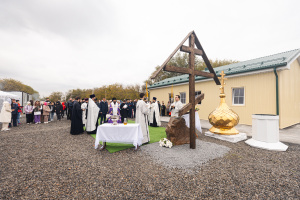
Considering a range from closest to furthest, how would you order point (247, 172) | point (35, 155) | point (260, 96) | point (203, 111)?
A: 1. point (247, 172)
2. point (35, 155)
3. point (260, 96)
4. point (203, 111)

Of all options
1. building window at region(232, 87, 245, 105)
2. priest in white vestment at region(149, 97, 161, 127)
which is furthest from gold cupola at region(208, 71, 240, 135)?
building window at region(232, 87, 245, 105)

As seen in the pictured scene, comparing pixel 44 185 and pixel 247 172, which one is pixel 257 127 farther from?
pixel 44 185

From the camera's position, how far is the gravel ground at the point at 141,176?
8.23 feet

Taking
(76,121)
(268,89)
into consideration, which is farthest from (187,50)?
(268,89)

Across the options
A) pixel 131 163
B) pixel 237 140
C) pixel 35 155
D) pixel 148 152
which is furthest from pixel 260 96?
pixel 35 155

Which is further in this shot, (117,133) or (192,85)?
(117,133)

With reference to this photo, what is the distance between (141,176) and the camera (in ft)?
10.2

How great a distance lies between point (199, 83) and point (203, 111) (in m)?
2.51

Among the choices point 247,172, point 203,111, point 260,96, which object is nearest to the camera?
point 247,172

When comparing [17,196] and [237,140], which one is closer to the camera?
[17,196]

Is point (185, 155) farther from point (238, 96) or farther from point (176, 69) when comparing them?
point (238, 96)

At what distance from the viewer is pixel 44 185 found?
279 cm

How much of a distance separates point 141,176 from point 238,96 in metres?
9.41

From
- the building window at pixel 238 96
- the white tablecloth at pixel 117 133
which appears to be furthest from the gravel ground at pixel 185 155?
the building window at pixel 238 96
